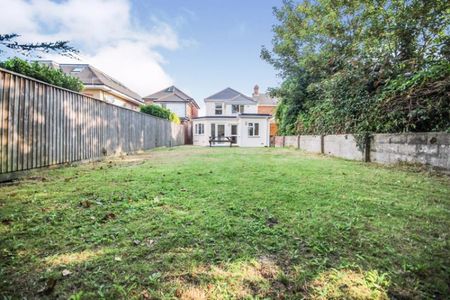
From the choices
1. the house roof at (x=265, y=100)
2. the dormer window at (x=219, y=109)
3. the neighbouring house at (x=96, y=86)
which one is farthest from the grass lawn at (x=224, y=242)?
the house roof at (x=265, y=100)

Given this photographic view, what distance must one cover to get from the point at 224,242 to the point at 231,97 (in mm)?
28650

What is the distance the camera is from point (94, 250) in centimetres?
177

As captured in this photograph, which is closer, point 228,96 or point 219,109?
point 219,109

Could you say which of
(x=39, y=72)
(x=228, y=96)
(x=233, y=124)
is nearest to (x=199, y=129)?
(x=233, y=124)

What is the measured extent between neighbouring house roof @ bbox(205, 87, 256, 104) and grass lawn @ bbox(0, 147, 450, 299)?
25974 millimetres

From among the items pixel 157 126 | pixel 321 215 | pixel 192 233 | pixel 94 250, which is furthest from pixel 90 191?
pixel 157 126

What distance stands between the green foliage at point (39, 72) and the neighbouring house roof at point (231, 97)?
1894cm

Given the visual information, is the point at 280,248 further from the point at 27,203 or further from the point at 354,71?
the point at 354,71

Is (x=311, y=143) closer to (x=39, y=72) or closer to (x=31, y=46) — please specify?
(x=31, y=46)

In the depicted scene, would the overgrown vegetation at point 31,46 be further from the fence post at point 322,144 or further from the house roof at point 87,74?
the house roof at point 87,74

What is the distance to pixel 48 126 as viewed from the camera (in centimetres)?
493

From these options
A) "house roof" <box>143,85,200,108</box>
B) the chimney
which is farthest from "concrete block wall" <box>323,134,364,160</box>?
the chimney

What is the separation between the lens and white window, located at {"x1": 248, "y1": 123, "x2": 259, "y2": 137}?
75.2 ft

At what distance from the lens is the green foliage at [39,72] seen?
8344 mm
